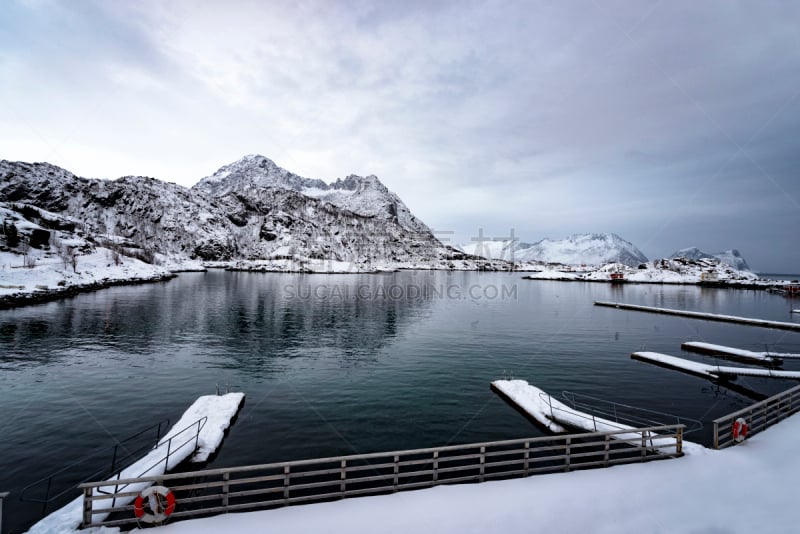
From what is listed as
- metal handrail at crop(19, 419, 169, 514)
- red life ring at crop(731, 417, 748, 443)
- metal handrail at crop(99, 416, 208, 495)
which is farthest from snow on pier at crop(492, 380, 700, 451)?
metal handrail at crop(19, 419, 169, 514)

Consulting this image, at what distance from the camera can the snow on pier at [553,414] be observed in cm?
2168

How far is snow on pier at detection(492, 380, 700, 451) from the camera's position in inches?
853

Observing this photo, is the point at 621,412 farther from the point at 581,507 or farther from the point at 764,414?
the point at 581,507

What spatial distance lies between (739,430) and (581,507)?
38.3ft

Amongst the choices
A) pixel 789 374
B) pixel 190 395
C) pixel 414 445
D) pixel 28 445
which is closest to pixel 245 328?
pixel 190 395

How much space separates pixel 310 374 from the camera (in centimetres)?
3616

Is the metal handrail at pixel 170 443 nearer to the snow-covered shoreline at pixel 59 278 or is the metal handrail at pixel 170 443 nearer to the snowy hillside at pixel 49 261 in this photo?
the snow-covered shoreline at pixel 59 278

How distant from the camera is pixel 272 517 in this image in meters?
12.6

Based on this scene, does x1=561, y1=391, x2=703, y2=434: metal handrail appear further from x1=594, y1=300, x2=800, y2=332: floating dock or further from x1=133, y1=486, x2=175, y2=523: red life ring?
x1=594, y1=300, x2=800, y2=332: floating dock

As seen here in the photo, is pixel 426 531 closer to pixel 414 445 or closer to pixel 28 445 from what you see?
pixel 414 445

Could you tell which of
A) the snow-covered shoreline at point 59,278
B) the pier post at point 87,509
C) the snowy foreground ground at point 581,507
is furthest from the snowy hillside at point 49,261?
the snowy foreground ground at point 581,507

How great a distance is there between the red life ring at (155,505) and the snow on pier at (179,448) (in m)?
0.54

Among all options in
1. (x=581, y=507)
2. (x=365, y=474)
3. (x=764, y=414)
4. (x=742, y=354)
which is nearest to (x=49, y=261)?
(x=365, y=474)

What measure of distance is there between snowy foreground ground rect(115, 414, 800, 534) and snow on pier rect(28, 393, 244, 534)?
4554 millimetres
